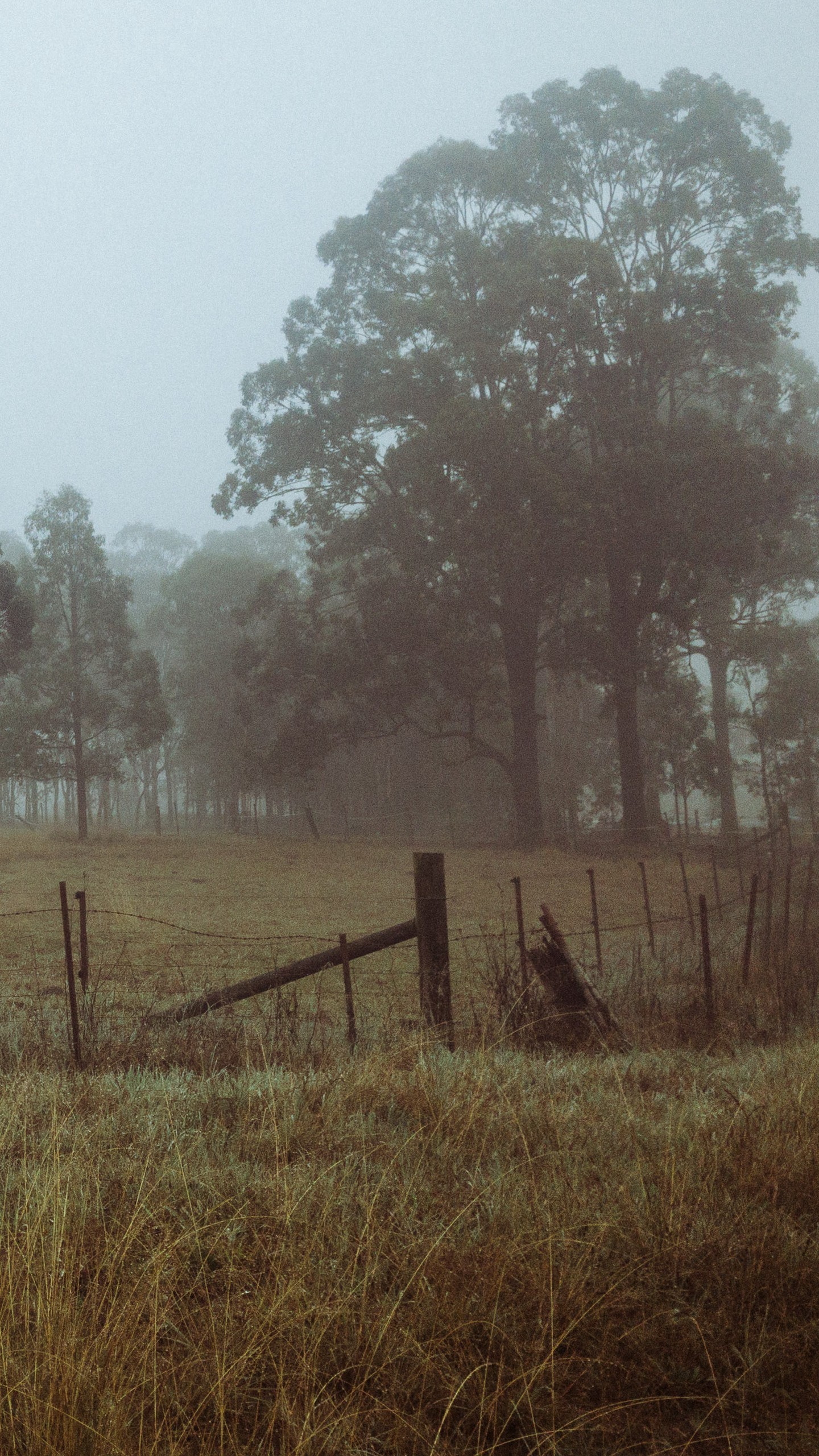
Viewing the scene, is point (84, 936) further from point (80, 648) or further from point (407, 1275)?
point (80, 648)

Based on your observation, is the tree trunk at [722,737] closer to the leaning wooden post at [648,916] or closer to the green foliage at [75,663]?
the green foliage at [75,663]

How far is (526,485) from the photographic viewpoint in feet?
101

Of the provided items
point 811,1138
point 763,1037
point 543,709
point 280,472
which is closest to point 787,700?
point 543,709

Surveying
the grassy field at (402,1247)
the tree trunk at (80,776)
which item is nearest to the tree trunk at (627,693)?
the tree trunk at (80,776)

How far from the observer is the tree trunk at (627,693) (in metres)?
32.9

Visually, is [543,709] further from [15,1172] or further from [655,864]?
[15,1172]

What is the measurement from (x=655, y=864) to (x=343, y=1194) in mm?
25300

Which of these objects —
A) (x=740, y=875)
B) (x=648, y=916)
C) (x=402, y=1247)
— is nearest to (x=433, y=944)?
(x=402, y=1247)

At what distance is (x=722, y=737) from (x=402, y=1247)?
137 ft

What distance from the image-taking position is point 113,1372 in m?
3.12

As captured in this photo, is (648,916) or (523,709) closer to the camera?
(648,916)

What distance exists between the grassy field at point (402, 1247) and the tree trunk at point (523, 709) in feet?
86.1

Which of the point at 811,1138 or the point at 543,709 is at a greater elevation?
the point at 543,709

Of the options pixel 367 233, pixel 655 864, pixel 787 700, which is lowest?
pixel 655 864
